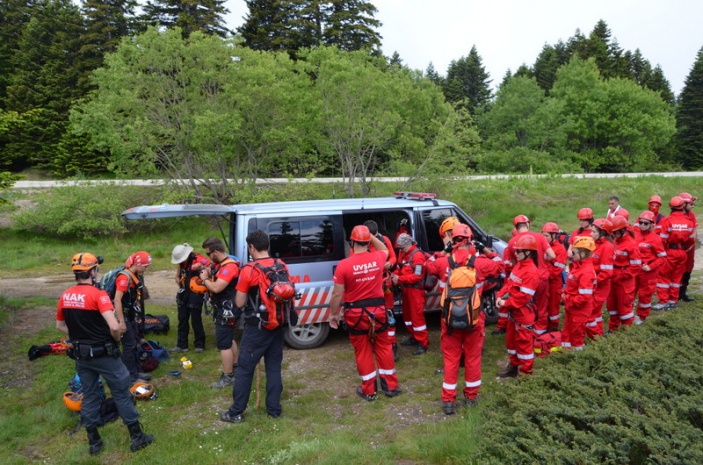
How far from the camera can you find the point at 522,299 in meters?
5.39

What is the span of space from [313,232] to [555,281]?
342 centimetres

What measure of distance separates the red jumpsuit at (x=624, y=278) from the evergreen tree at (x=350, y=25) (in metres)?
26.7

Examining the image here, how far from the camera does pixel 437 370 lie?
6.21 m

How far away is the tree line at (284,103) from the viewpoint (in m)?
13.9

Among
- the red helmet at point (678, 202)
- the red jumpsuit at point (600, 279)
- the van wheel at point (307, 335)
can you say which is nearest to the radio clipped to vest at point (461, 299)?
the red jumpsuit at point (600, 279)

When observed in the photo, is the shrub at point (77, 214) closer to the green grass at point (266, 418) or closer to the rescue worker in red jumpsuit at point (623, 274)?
the green grass at point (266, 418)

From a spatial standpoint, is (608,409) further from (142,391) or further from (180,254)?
(180,254)

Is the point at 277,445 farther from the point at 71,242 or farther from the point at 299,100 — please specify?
the point at 71,242

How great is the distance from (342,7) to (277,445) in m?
31.2

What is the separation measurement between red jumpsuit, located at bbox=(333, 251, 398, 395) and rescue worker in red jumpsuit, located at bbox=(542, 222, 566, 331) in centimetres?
271

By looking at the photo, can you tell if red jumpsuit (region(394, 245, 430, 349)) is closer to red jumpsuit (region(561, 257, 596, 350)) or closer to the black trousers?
red jumpsuit (region(561, 257, 596, 350))

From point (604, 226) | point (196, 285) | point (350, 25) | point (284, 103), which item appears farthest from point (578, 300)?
point (350, 25)

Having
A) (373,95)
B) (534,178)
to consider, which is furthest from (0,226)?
(534,178)

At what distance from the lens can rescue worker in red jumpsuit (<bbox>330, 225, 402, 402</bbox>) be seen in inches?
210
